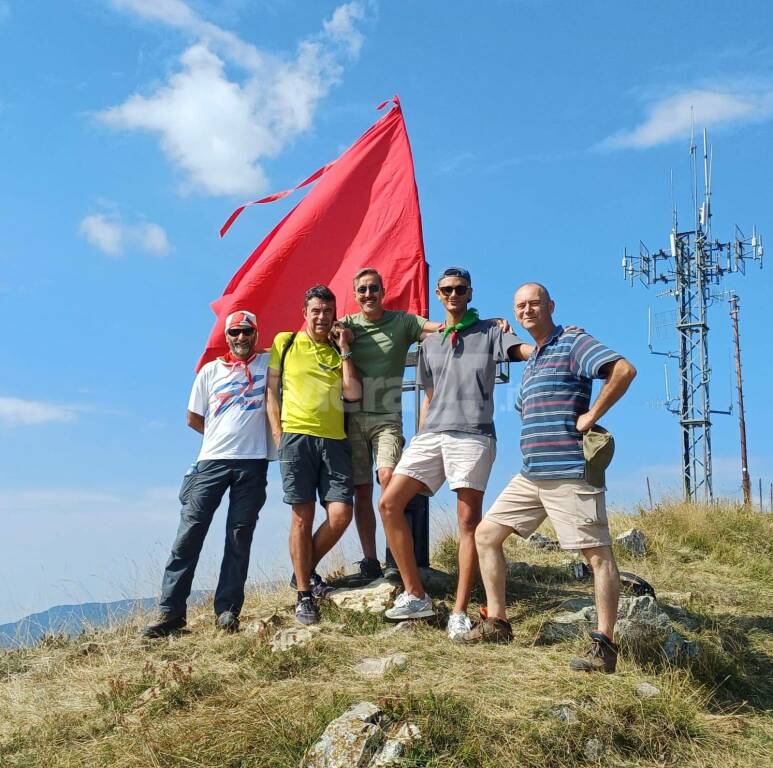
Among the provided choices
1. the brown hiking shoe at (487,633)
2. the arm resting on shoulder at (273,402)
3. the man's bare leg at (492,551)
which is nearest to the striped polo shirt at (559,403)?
the man's bare leg at (492,551)

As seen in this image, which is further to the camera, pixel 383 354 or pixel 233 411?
pixel 233 411

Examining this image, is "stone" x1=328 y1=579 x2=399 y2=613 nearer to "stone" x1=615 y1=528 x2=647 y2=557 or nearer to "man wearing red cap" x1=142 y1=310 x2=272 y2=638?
"man wearing red cap" x1=142 y1=310 x2=272 y2=638

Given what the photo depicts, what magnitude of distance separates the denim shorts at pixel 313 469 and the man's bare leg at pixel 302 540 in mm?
91

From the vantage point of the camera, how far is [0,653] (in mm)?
7410

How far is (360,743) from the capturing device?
4086 mm

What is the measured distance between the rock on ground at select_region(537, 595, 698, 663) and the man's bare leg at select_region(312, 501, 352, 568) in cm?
177

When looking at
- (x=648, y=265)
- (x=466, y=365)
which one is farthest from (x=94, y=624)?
(x=648, y=265)

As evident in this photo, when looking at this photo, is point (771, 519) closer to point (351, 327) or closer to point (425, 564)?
point (425, 564)

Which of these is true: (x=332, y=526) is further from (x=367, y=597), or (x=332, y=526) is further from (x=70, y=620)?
(x=70, y=620)

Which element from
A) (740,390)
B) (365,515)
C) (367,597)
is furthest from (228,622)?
(740,390)

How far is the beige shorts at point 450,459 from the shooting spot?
586 cm

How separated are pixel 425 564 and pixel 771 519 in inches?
307

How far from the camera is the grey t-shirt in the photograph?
590cm

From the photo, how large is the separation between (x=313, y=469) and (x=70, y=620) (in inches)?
134
